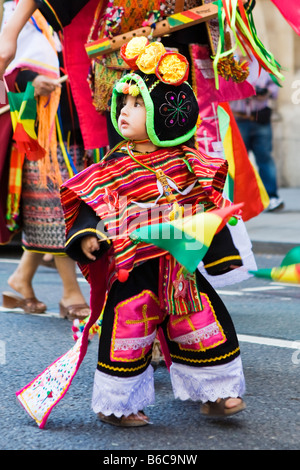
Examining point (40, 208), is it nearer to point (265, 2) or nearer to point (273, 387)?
point (273, 387)

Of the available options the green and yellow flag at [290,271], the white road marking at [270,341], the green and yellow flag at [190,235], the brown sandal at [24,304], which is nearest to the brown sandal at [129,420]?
the green and yellow flag at [190,235]

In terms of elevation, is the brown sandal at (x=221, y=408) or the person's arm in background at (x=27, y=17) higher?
the person's arm in background at (x=27, y=17)

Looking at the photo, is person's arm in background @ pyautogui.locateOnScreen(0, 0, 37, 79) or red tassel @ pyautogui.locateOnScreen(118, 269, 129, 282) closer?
red tassel @ pyautogui.locateOnScreen(118, 269, 129, 282)

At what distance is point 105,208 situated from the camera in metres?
3.08

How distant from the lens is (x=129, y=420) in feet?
10.2

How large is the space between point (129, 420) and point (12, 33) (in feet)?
5.57

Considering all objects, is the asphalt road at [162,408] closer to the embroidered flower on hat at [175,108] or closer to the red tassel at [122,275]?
the red tassel at [122,275]

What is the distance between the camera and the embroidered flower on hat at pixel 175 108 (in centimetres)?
317

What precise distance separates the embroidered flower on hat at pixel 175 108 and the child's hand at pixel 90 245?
19.4 inches

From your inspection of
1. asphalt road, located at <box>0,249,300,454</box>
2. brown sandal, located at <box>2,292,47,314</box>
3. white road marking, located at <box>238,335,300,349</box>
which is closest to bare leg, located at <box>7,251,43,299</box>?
brown sandal, located at <box>2,292,47,314</box>

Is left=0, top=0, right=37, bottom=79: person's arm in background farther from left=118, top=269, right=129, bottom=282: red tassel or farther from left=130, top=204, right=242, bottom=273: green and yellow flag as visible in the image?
left=130, top=204, right=242, bottom=273: green and yellow flag

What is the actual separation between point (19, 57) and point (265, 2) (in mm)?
9738

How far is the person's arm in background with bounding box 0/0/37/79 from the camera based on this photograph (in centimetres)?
373

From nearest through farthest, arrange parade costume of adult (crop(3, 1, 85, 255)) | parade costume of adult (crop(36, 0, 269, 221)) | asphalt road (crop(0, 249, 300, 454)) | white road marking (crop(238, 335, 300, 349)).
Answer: asphalt road (crop(0, 249, 300, 454)), parade costume of adult (crop(36, 0, 269, 221)), white road marking (crop(238, 335, 300, 349)), parade costume of adult (crop(3, 1, 85, 255))
